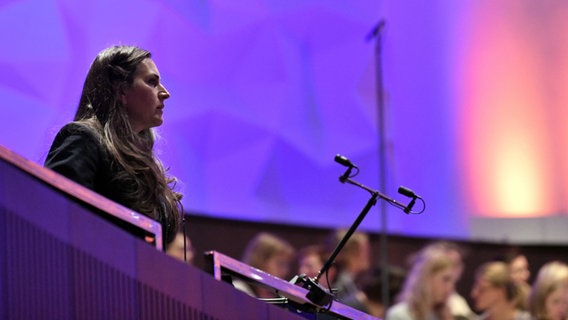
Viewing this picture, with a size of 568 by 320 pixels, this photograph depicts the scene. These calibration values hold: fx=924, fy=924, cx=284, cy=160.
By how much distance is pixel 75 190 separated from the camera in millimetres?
2307

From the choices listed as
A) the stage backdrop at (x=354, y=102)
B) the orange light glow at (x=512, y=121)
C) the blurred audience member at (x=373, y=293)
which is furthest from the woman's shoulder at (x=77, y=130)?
the orange light glow at (x=512, y=121)

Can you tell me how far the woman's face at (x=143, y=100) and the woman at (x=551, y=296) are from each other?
3.94 meters

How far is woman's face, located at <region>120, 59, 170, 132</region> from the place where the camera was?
313 centimetres

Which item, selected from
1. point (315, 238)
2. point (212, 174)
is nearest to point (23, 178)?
point (212, 174)

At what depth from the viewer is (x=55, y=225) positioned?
221 cm

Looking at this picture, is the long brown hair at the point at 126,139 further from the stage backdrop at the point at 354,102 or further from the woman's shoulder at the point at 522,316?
the woman's shoulder at the point at 522,316

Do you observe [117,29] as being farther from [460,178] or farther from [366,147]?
[460,178]

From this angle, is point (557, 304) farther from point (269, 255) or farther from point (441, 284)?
point (269, 255)

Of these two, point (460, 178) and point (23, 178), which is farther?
point (460, 178)

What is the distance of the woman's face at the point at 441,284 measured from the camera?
20.3 feet

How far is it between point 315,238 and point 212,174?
1.29 meters

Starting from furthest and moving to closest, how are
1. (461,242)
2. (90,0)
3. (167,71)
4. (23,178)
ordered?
1. (461,242)
2. (167,71)
3. (90,0)
4. (23,178)

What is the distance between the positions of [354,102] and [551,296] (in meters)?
3.23

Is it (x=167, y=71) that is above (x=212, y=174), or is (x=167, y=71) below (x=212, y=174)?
above
